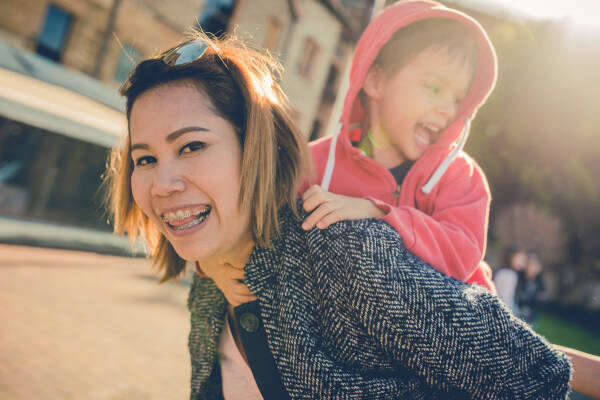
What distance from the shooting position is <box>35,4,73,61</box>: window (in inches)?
456

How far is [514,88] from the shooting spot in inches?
704

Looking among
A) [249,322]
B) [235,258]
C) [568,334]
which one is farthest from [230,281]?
[568,334]

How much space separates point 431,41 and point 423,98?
0.25 m

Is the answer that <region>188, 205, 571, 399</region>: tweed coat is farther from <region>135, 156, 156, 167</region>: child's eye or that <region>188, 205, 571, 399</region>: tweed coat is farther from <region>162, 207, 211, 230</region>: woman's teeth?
<region>135, 156, 156, 167</region>: child's eye

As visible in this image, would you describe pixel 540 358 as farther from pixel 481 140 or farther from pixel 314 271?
pixel 481 140

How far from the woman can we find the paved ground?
8.50ft

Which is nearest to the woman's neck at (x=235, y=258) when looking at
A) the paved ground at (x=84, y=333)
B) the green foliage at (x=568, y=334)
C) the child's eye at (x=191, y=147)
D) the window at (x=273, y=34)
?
the child's eye at (x=191, y=147)

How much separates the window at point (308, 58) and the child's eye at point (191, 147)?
58.4 ft

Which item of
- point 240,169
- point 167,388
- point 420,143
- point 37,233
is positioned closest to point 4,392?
point 167,388

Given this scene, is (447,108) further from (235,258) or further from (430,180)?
(235,258)

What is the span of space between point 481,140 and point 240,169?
769 inches

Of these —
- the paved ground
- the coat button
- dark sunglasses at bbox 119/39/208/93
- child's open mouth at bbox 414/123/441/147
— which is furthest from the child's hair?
the paved ground

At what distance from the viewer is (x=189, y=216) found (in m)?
1.42

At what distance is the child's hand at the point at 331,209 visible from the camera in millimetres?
1350
